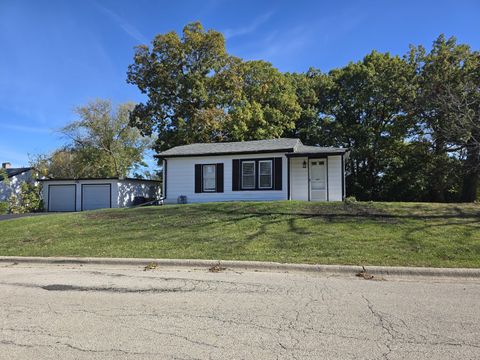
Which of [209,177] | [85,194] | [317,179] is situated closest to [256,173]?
[209,177]

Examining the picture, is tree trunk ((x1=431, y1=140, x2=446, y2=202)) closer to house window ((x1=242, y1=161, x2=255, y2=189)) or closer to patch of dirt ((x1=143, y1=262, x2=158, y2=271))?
house window ((x1=242, y1=161, x2=255, y2=189))

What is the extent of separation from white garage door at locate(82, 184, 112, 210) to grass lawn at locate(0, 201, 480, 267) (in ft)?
39.2

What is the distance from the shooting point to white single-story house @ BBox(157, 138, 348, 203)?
806 inches

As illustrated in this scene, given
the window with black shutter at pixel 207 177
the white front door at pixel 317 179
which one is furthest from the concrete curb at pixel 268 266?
the white front door at pixel 317 179

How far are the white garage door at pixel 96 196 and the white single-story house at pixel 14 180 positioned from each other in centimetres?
726

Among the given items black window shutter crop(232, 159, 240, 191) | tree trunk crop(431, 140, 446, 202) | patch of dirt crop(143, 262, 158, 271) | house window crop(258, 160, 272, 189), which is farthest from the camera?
tree trunk crop(431, 140, 446, 202)

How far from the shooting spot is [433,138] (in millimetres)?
29484

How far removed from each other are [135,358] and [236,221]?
963 centimetres

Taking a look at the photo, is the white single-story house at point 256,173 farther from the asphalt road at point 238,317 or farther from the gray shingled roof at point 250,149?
the asphalt road at point 238,317

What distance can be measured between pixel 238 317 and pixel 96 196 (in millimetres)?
25708

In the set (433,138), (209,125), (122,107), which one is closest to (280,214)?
(209,125)

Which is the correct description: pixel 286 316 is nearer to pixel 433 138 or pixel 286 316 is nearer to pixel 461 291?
pixel 461 291

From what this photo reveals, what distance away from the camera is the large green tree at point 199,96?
31.6 meters

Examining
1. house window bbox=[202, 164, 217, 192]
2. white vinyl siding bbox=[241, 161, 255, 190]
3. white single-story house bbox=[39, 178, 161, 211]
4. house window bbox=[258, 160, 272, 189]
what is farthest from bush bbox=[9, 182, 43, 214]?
house window bbox=[258, 160, 272, 189]
